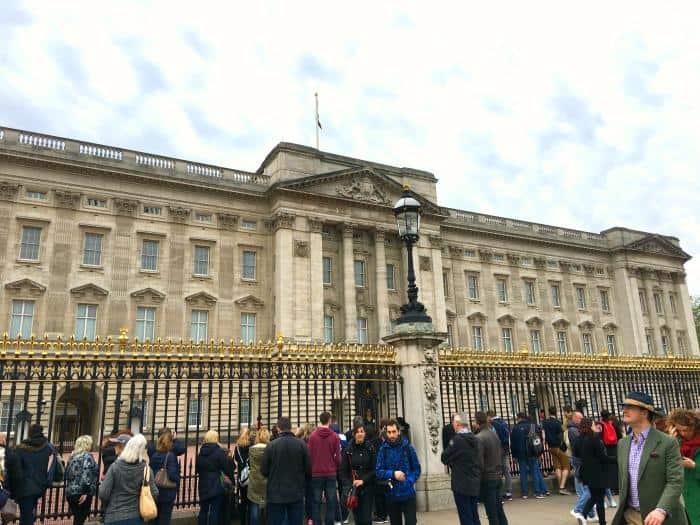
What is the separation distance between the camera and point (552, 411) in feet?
42.4

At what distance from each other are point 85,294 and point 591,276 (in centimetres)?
4286

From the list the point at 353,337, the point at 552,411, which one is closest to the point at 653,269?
the point at 353,337

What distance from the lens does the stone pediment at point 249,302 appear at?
35.2 metres

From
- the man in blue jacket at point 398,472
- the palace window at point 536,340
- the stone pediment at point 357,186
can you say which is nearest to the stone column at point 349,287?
the stone pediment at point 357,186

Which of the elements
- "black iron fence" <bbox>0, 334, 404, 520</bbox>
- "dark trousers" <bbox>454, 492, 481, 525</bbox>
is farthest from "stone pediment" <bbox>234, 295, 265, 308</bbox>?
"dark trousers" <bbox>454, 492, 481, 525</bbox>

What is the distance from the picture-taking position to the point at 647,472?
5141 mm

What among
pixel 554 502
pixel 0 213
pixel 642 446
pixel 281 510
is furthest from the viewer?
pixel 0 213

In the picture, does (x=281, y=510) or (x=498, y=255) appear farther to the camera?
(x=498, y=255)

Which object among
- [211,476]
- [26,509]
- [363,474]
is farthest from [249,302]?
[26,509]

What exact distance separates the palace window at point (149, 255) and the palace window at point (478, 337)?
24823 mm

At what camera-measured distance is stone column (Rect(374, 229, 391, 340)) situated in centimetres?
3850

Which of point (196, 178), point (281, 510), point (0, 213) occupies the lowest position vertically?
point (281, 510)

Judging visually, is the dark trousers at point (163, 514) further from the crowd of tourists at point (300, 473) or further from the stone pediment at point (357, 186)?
the stone pediment at point (357, 186)

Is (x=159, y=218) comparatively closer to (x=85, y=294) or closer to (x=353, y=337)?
(x=85, y=294)
